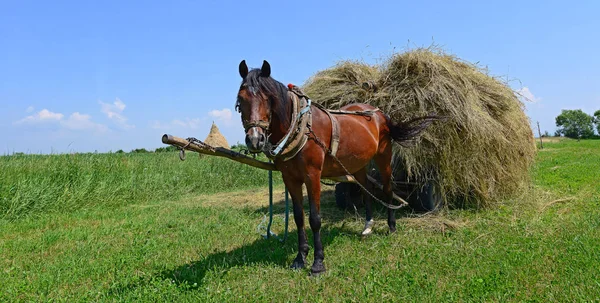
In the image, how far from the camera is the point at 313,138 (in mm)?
3516

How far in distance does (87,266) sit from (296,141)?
258 cm

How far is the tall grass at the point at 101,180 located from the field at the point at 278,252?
5 cm

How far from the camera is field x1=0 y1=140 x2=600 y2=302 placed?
2.95 metres

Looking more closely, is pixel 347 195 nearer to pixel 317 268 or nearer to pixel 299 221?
pixel 299 221

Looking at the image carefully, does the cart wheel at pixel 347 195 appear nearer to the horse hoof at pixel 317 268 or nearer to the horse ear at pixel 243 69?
the horse hoof at pixel 317 268

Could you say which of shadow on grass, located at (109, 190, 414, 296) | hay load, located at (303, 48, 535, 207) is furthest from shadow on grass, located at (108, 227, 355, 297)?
hay load, located at (303, 48, 535, 207)

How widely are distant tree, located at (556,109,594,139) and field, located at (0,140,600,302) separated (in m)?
51.5

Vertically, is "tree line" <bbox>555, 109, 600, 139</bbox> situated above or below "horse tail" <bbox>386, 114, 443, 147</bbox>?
above

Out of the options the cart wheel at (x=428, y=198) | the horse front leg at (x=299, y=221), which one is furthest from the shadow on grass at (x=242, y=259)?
the cart wheel at (x=428, y=198)

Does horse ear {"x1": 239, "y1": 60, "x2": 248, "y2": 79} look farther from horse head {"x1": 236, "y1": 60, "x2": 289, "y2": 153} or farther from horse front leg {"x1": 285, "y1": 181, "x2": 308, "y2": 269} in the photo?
horse front leg {"x1": 285, "y1": 181, "x2": 308, "y2": 269}

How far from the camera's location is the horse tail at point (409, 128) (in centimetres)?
459

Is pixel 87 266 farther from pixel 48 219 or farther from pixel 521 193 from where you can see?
pixel 521 193

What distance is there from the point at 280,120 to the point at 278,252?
1.62 m

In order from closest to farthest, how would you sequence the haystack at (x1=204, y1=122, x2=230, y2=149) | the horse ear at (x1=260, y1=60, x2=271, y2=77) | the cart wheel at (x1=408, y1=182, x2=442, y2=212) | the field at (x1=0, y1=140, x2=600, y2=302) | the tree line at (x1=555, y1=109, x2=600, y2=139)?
the field at (x1=0, y1=140, x2=600, y2=302) → the horse ear at (x1=260, y1=60, x2=271, y2=77) → the cart wheel at (x1=408, y1=182, x2=442, y2=212) → the haystack at (x1=204, y1=122, x2=230, y2=149) → the tree line at (x1=555, y1=109, x2=600, y2=139)
